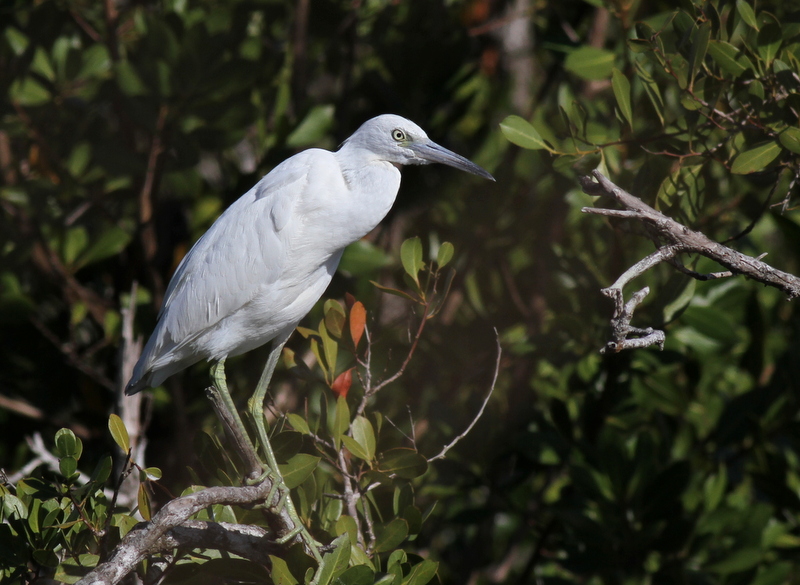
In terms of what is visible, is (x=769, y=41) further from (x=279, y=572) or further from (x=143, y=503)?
(x=143, y=503)

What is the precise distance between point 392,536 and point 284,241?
3.51ft

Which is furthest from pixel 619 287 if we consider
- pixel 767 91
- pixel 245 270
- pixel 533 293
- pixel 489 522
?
pixel 489 522

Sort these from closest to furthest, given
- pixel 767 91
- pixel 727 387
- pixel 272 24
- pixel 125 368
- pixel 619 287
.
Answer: pixel 619 287 → pixel 767 91 → pixel 125 368 → pixel 727 387 → pixel 272 24

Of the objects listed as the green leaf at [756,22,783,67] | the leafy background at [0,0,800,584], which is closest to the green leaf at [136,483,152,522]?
the leafy background at [0,0,800,584]

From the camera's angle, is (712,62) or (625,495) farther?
(625,495)

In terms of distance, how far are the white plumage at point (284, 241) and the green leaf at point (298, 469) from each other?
1.68 feet

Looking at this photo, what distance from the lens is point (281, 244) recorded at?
2584 millimetres

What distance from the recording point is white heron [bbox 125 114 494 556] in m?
2.59

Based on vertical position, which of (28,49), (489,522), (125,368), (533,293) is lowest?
(489,522)

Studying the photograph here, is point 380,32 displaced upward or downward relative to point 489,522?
upward

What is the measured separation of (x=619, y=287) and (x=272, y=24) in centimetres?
368

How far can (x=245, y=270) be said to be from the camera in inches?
104

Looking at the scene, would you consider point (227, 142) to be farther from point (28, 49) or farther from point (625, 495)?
point (625, 495)

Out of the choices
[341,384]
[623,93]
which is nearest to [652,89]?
[623,93]
